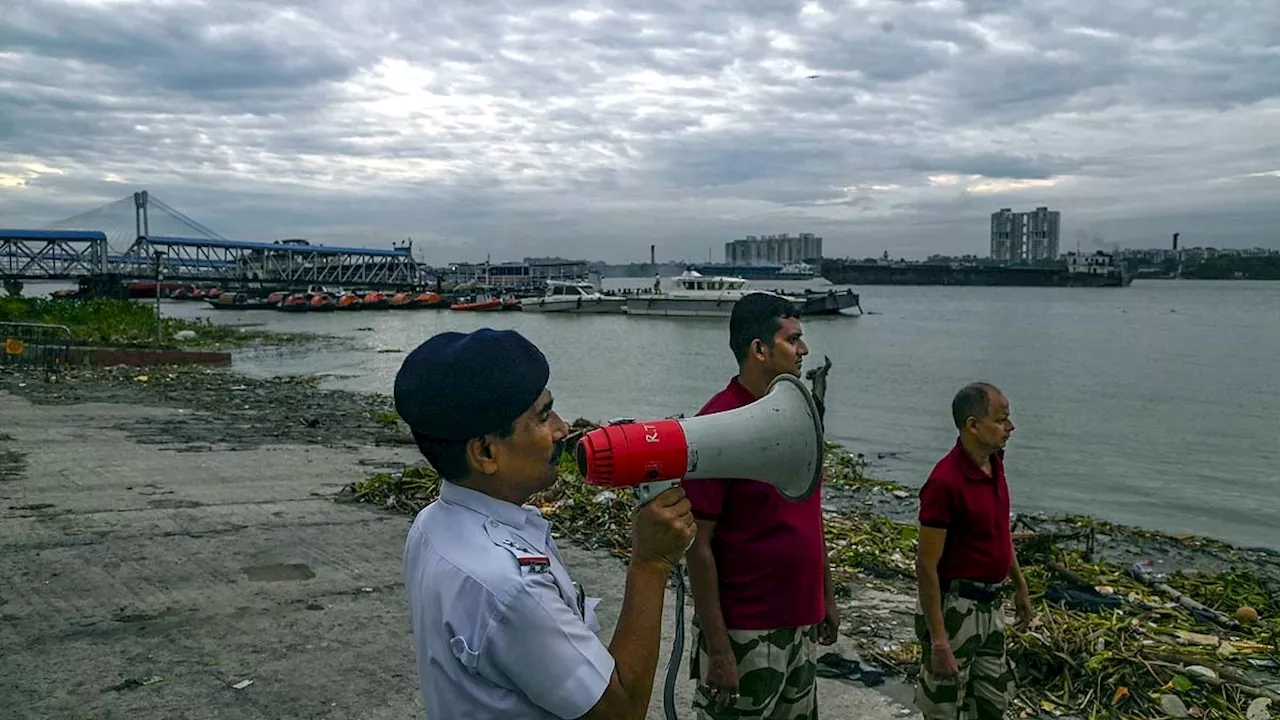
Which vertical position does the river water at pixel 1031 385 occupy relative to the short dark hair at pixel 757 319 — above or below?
below

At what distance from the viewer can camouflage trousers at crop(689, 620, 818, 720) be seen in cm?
305

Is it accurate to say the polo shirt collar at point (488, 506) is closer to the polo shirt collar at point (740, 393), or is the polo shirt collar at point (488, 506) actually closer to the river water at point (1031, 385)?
the polo shirt collar at point (740, 393)

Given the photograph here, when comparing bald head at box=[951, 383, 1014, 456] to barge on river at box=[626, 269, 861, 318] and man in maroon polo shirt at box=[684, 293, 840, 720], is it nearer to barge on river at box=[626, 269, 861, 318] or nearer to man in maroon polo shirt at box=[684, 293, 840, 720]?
→ man in maroon polo shirt at box=[684, 293, 840, 720]

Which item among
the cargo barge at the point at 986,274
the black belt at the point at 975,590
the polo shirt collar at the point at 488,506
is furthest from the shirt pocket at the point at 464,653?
the cargo barge at the point at 986,274

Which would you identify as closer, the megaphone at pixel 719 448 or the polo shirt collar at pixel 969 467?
the megaphone at pixel 719 448

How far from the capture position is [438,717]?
167 centimetres

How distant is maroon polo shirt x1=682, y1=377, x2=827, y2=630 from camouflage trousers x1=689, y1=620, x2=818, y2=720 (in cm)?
5

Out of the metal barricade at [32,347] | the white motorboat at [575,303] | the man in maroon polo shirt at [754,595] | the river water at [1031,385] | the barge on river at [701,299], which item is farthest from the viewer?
the white motorboat at [575,303]

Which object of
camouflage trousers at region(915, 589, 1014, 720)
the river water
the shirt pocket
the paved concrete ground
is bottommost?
the river water

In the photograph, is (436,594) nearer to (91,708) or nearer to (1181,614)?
(91,708)

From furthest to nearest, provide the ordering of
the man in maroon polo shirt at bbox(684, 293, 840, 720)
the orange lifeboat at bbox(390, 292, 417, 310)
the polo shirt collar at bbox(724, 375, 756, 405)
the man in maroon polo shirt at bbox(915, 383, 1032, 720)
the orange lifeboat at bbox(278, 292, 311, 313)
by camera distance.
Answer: the orange lifeboat at bbox(390, 292, 417, 310)
the orange lifeboat at bbox(278, 292, 311, 313)
the man in maroon polo shirt at bbox(915, 383, 1032, 720)
the polo shirt collar at bbox(724, 375, 756, 405)
the man in maroon polo shirt at bbox(684, 293, 840, 720)

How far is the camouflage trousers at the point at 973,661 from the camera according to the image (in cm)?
351

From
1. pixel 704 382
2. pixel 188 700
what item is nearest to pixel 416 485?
pixel 188 700

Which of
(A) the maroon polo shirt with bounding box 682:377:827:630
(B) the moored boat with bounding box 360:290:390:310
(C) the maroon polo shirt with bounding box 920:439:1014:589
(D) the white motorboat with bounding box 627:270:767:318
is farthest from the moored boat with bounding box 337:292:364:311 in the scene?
(A) the maroon polo shirt with bounding box 682:377:827:630
